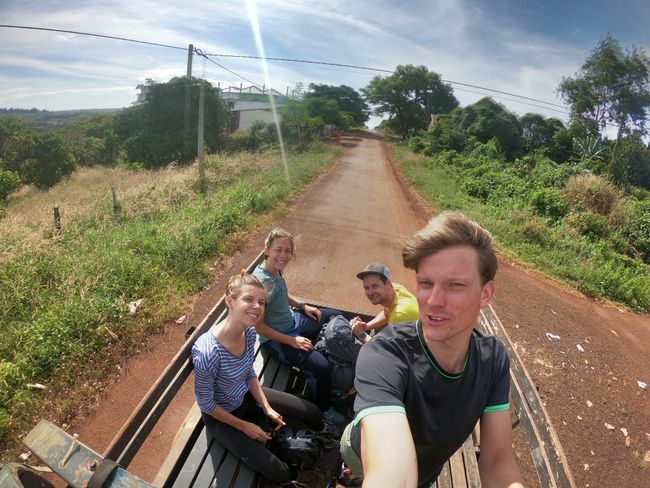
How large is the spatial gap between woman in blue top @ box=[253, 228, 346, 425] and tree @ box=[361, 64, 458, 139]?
1806 inches

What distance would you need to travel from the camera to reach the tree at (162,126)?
20016 millimetres

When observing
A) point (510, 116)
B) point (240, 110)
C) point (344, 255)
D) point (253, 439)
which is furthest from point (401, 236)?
point (240, 110)

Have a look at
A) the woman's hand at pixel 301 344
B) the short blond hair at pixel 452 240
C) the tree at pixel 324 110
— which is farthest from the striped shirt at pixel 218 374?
the tree at pixel 324 110

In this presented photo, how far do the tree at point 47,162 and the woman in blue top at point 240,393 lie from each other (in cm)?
2471

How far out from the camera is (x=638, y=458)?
3898 mm

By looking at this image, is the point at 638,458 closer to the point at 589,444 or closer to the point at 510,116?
the point at 589,444

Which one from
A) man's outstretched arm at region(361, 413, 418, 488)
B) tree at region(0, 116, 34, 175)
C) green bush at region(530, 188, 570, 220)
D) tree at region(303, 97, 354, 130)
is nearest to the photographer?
man's outstretched arm at region(361, 413, 418, 488)

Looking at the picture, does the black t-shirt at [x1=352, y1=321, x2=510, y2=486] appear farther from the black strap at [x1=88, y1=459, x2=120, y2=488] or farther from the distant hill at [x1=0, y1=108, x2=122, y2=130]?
the distant hill at [x1=0, y1=108, x2=122, y2=130]

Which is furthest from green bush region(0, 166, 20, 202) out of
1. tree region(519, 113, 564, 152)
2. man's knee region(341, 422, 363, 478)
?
tree region(519, 113, 564, 152)

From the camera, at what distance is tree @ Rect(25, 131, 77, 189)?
21.5 m

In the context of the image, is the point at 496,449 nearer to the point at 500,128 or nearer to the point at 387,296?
the point at 387,296

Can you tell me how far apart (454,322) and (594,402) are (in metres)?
4.54

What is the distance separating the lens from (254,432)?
2338 millimetres

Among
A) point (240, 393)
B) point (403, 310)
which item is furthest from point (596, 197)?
point (240, 393)
